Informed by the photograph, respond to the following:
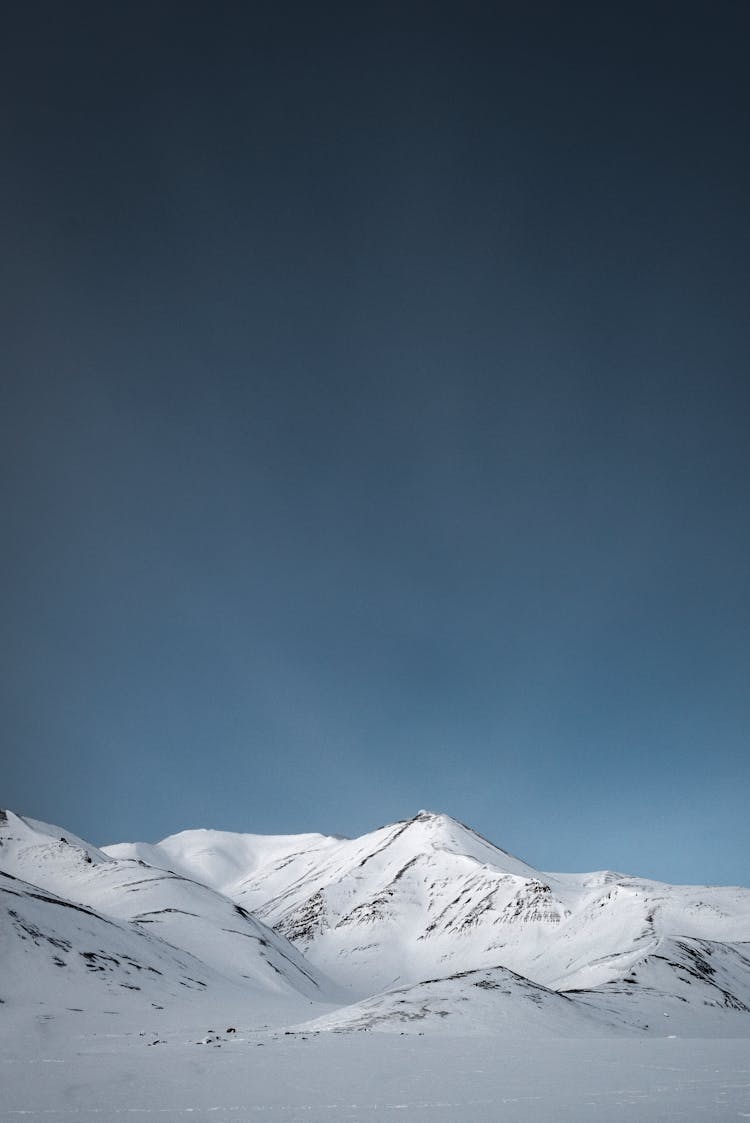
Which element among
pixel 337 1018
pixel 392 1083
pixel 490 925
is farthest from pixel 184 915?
pixel 392 1083

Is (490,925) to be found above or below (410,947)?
above

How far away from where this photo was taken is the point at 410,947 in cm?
16462

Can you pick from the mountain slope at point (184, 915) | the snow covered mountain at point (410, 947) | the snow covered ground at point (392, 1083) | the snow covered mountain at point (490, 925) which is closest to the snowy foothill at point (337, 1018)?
the snow covered ground at point (392, 1083)

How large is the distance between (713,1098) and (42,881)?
5605 inches

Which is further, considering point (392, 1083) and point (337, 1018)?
point (337, 1018)

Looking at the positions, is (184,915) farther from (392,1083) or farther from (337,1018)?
(392,1083)

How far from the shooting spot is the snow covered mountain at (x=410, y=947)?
121 feet

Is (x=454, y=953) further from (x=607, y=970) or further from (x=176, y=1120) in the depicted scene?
(x=176, y=1120)

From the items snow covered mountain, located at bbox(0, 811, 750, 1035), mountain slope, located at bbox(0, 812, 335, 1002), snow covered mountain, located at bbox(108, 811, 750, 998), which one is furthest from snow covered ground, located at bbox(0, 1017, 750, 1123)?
snow covered mountain, located at bbox(108, 811, 750, 998)

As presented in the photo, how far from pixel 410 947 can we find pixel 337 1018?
151392 millimetres

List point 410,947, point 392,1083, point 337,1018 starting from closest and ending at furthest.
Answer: point 392,1083 < point 337,1018 < point 410,947

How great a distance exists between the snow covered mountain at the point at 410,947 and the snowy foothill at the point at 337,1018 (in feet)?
1.09

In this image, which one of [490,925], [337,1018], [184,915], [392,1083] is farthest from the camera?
[490,925]

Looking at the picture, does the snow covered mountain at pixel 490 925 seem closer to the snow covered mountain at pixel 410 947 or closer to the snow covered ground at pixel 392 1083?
the snow covered mountain at pixel 410 947
